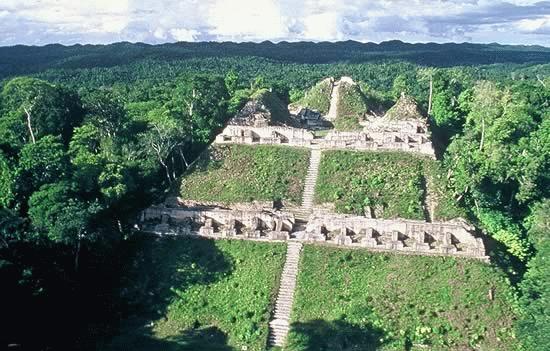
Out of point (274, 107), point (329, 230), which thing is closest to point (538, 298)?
point (329, 230)

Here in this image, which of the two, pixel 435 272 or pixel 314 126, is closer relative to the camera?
pixel 435 272

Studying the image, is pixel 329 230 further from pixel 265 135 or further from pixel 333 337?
pixel 265 135

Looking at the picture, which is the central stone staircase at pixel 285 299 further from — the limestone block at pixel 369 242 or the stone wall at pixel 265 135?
the stone wall at pixel 265 135

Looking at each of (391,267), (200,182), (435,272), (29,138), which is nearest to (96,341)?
(200,182)

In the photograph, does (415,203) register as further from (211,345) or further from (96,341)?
(96,341)

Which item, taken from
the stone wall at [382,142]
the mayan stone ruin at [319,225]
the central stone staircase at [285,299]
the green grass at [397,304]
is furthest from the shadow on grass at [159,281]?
the stone wall at [382,142]

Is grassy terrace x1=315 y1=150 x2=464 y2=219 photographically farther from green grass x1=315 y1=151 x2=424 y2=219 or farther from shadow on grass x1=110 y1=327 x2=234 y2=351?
shadow on grass x1=110 y1=327 x2=234 y2=351

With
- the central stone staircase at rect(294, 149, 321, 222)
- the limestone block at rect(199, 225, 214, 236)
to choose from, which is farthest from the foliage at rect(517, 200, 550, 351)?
the limestone block at rect(199, 225, 214, 236)
